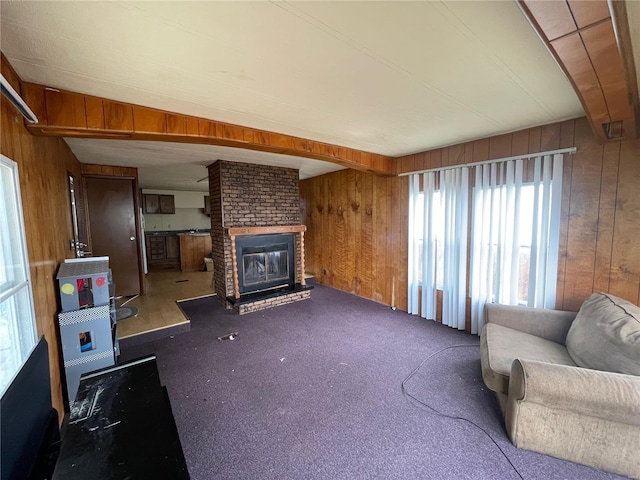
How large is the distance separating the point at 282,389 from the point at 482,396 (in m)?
1.61

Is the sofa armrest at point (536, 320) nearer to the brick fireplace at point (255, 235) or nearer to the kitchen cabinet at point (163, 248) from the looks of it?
the brick fireplace at point (255, 235)

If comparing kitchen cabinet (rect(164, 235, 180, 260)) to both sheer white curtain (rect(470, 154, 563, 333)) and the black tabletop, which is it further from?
sheer white curtain (rect(470, 154, 563, 333))

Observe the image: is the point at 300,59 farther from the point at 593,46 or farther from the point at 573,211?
the point at 573,211

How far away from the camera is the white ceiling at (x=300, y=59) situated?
1106 millimetres

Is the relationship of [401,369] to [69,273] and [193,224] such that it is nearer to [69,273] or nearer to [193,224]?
[69,273]

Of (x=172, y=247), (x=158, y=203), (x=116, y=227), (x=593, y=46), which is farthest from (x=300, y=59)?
(x=158, y=203)

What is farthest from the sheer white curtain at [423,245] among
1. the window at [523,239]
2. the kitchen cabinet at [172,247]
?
the kitchen cabinet at [172,247]

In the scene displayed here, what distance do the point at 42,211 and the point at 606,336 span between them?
3.90 m

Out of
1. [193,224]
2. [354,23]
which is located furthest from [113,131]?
[193,224]

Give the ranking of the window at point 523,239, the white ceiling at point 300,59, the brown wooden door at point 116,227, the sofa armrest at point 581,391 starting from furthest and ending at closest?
the brown wooden door at point 116,227, the window at point 523,239, the sofa armrest at point 581,391, the white ceiling at point 300,59

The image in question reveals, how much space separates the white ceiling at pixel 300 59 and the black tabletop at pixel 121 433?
5.56ft

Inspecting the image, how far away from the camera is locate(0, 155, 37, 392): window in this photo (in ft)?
4.04

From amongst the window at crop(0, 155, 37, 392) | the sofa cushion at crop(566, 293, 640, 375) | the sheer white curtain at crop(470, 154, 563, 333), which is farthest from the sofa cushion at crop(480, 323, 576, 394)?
the window at crop(0, 155, 37, 392)

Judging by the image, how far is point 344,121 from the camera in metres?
2.38
